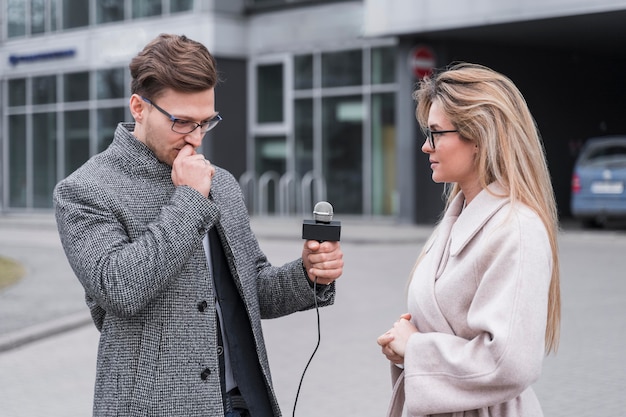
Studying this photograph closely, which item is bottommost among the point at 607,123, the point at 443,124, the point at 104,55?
the point at 443,124

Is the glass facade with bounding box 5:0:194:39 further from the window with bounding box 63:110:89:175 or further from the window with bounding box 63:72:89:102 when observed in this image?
the window with bounding box 63:110:89:175

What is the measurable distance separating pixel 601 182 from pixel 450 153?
1614 centimetres

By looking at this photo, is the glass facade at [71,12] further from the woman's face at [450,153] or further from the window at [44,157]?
the woman's face at [450,153]

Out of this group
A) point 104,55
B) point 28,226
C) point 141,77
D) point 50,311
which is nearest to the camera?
point 141,77

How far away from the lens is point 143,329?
8.52ft

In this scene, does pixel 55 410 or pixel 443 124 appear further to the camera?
pixel 55 410

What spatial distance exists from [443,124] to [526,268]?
19.1 inches

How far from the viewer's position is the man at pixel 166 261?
8.27ft

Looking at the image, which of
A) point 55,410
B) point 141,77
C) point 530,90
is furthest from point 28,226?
point 141,77

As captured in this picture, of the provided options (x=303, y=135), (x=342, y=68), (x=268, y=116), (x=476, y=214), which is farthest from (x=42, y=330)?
(x=268, y=116)

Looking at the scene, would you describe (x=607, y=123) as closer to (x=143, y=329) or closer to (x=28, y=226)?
(x=28, y=226)

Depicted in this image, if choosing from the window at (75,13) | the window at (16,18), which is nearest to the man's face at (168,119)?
the window at (75,13)

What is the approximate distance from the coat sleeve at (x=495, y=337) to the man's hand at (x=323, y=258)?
0.36 metres

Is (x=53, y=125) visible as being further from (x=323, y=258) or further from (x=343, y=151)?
(x=323, y=258)
